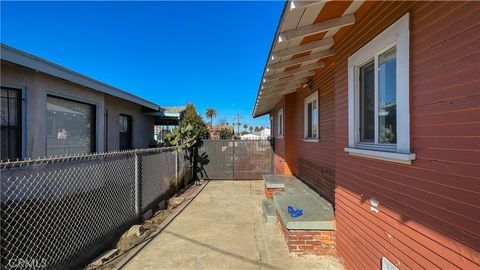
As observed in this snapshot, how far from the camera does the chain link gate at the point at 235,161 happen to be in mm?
13070

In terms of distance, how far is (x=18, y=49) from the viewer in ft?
15.5

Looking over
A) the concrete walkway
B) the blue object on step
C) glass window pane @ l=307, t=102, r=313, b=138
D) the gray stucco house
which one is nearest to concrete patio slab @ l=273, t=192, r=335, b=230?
the blue object on step

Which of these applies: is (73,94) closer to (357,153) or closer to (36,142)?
(36,142)

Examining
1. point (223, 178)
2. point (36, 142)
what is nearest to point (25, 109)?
point (36, 142)

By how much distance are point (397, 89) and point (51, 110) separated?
254 inches

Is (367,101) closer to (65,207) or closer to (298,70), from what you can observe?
(298,70)

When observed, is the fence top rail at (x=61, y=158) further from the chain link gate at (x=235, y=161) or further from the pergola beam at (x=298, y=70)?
the chain link gate at (x=235, y=161)

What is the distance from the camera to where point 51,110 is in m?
6.22

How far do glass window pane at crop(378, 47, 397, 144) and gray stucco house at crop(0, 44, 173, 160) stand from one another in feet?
17.2

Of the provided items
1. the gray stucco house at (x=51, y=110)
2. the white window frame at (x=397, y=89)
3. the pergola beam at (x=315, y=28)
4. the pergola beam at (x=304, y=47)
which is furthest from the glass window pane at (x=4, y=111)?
the white window frame at (x=397, y=89)

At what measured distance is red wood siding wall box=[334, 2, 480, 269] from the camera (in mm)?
1734

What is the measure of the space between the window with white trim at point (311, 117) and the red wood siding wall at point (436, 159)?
12.8 feet

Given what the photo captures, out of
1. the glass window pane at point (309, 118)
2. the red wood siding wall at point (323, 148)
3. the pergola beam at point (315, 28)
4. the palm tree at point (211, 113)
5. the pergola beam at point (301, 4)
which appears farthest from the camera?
the palm tree at point (211, 113)

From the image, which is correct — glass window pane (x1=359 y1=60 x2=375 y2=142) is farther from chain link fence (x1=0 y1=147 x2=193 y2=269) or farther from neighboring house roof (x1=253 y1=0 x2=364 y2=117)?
chain link fence (x1=0 y1=147 x2=193 y2=269)
